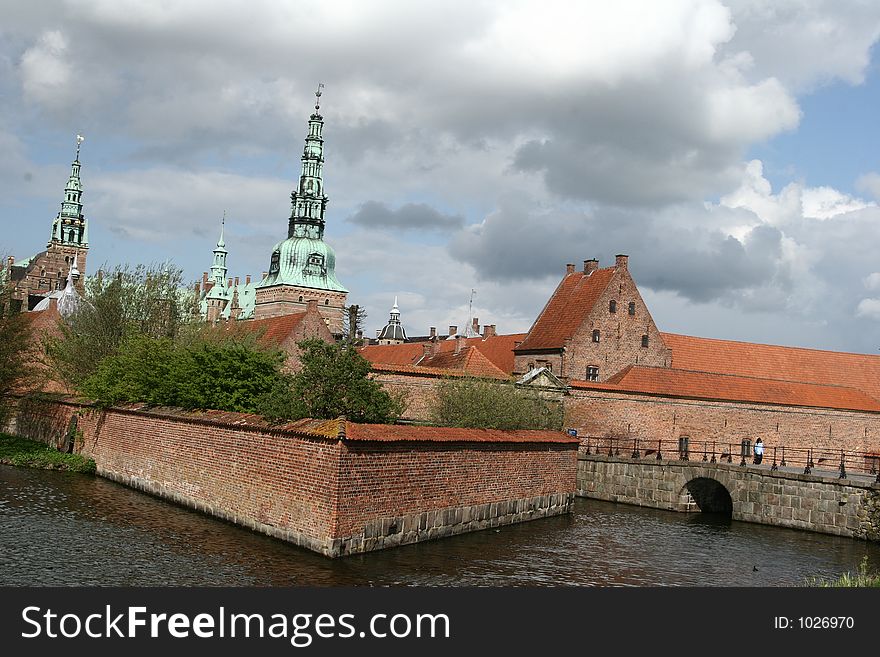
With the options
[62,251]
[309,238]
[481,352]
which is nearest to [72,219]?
[62,251]

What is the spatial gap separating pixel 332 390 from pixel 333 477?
11.9ft

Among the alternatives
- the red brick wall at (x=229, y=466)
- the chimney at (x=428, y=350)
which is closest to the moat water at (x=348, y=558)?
the red brick wall at (x=229, y=466)

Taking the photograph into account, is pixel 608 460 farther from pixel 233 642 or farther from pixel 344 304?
pixel 344 304

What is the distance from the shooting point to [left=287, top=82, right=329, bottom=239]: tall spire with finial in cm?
8306

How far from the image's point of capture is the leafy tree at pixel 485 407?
25967 mm

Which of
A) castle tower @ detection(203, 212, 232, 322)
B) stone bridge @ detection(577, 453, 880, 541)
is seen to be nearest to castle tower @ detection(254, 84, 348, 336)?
castle tower @ detection(203, 212, 232, 322)

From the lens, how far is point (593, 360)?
42438 millimetres

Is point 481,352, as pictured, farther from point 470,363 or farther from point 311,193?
point 311,193

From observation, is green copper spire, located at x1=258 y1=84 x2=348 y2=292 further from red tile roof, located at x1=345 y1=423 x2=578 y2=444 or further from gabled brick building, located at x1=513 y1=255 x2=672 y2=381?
red tile roof, located at x1=345 y1=423 x2=578 y2=444

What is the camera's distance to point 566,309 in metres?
44.2

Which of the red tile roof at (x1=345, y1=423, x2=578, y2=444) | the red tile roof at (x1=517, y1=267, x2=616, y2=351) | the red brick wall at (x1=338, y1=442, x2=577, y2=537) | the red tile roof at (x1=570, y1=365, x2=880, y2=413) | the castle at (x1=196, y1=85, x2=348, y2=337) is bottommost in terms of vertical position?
the red brick wall at (x1=338, y1=442, x2=577, y2=537)

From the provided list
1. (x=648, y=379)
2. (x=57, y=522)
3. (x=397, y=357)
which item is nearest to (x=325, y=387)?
(x=57, y=522)

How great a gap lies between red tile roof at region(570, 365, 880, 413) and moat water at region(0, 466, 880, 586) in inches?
580

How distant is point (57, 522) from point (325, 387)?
6368 mm
